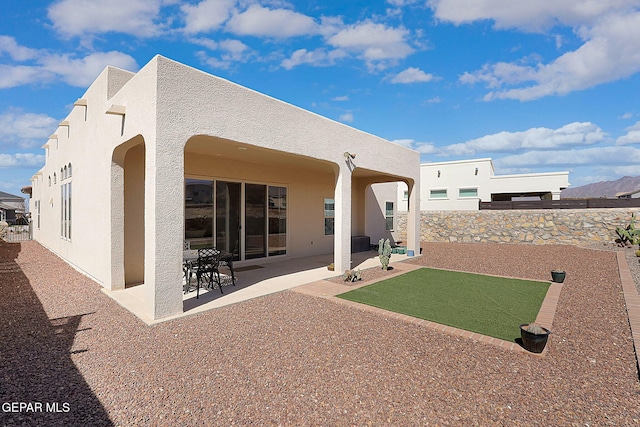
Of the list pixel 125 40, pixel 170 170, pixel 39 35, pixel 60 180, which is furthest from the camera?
pixel 60 180

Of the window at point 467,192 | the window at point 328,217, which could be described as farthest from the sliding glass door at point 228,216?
the window at point 467,192

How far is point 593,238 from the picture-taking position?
52.4 ft

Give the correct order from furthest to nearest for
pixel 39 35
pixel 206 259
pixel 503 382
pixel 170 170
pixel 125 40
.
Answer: pixel 125 40, pixel 39 35, pixel 206 259, pixel 170 170, pixel 503 382

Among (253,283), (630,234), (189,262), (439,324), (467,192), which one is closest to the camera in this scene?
(439,324)

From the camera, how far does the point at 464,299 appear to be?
22.6 ft

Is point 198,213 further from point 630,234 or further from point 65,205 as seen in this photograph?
point 630,234

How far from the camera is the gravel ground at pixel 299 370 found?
292 cm

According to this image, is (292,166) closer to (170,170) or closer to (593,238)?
(170,170)

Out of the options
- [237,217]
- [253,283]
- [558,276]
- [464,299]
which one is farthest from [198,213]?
[558,276]

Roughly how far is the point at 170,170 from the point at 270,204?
618 cm

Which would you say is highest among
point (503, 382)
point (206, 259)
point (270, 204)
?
point (270, 204)

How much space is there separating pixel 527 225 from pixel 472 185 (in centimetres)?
1084

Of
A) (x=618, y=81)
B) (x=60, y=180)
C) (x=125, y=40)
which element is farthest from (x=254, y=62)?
(x=618, y=81)

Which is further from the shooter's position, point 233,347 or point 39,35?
point 39,35
